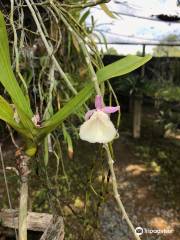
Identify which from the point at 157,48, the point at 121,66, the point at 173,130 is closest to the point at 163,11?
the point at 173,130

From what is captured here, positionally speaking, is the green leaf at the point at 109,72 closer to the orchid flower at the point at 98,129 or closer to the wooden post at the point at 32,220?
the orchid flower at the point at 98,129

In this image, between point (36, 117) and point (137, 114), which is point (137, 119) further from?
point (36, 117)

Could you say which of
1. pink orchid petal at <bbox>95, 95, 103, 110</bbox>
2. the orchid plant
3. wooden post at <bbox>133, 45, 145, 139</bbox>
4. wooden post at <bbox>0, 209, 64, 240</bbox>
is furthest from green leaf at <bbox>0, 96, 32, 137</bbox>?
wooden post at <bbox>133, 45, 145, 139</bbox>

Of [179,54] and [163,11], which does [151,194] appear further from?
[179,54]

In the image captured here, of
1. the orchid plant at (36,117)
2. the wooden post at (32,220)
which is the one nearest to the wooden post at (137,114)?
the wooden post at (32,220)

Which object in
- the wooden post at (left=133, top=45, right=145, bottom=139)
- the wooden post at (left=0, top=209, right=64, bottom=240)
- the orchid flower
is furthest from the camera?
the wooden post at (left=133, top=45, right=145, bottom=139)

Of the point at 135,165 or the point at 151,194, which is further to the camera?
the point at 135,165

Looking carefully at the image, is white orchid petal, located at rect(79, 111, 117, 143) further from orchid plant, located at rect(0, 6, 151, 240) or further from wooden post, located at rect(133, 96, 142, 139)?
wooden post, located at rect(133, 96, 142, 139)
